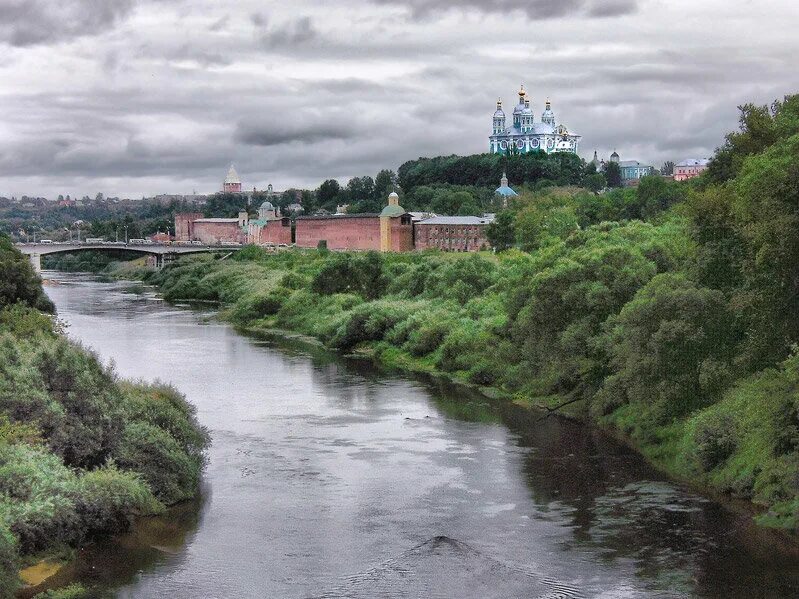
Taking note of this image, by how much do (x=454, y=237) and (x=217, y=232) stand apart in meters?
64.0

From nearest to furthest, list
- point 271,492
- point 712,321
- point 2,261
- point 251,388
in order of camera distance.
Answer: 1. point 271,492
2. point 712,321
3. point 251,388
4. point 2,261

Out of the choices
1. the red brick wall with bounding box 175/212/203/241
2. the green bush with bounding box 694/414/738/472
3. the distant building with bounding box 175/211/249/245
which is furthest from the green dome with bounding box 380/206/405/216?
the green bush with bounding box 694/414/738/472

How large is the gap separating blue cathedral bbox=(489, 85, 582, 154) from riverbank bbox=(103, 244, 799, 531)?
106 metres

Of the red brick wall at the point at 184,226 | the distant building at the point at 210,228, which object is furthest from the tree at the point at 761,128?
the red brick wall at the point at 184,226

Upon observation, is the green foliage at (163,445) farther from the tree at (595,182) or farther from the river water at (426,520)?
the tree at (595,182)

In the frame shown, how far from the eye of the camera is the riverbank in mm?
24469

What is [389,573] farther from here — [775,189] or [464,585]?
[775,189]

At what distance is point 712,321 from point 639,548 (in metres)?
8.35

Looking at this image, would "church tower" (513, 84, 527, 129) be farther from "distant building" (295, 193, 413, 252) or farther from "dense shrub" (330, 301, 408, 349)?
"dense shrub" (330, 301, 408, 349)

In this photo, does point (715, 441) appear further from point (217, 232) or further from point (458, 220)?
point (217, 232)

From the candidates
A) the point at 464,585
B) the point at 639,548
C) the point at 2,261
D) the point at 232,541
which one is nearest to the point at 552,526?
the point at 639,548

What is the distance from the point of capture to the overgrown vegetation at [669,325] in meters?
24.5

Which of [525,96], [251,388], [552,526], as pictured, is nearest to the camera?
[552,526]

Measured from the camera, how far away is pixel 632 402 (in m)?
31.4
